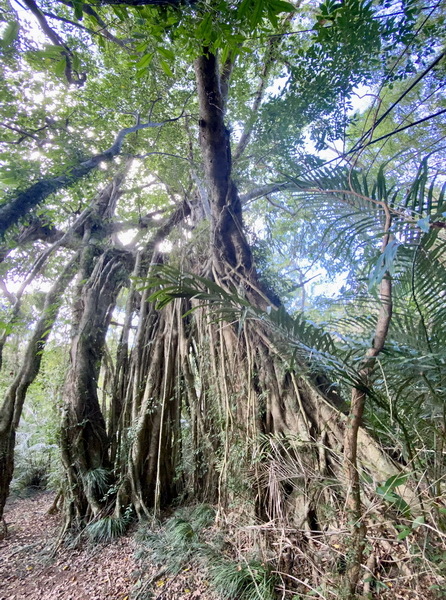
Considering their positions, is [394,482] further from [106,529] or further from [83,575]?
[106,529]

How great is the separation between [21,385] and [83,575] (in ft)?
5.66

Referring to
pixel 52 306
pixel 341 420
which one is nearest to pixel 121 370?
pixel 52 306

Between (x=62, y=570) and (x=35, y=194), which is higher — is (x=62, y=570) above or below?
below

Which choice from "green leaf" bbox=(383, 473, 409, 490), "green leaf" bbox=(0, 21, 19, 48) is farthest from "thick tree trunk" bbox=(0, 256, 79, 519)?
"green leaf" bbox=(383, 473, 409, 490)

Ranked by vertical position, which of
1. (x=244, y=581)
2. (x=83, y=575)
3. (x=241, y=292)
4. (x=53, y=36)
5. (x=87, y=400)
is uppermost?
(x=53, y=36)

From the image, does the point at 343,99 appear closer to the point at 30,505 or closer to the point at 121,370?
the point at 121,370

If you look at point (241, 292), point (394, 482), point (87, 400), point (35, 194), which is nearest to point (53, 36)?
point (35, 194)

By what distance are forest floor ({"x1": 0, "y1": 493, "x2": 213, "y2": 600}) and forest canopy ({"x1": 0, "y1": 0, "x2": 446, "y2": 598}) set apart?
0.73ft

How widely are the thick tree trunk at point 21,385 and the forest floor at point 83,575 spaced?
450 millimetres

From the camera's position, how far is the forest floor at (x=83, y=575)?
1.59m

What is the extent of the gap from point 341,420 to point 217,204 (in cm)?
213

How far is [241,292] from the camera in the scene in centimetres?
219

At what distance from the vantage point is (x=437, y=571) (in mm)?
808

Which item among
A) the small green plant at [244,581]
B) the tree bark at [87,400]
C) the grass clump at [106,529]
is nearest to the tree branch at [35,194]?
the tree bark at [87,400]
